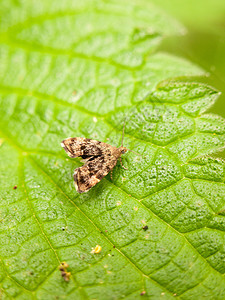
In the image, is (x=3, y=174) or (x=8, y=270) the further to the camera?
(x=3, y=174)

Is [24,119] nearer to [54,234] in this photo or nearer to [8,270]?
[54,234]

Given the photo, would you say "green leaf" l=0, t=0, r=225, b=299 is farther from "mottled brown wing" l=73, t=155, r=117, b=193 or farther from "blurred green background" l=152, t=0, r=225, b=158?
"blurred green background" l=152, t=0, r=225, b=158

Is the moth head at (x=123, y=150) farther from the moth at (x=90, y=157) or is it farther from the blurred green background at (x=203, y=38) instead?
the blurred green background at (x=203, y=38)

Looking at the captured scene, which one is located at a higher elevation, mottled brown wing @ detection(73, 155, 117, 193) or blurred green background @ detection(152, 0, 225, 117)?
blurred green background @ detection(152, 0, 225, 117)

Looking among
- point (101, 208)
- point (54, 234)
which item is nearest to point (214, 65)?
point (101, 208)

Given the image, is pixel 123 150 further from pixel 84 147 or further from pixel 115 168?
pixel 84 147

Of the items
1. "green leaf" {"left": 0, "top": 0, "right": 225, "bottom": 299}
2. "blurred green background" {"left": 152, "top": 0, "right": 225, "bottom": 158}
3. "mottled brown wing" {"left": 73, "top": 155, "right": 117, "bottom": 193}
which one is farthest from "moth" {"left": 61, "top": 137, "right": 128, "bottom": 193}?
"blurred green background" {"left": 152, "top": 0, "right": 225, "bottom": 158}

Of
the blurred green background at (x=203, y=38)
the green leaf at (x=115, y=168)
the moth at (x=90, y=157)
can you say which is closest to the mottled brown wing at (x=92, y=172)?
the moth at (x=90, y=157)
